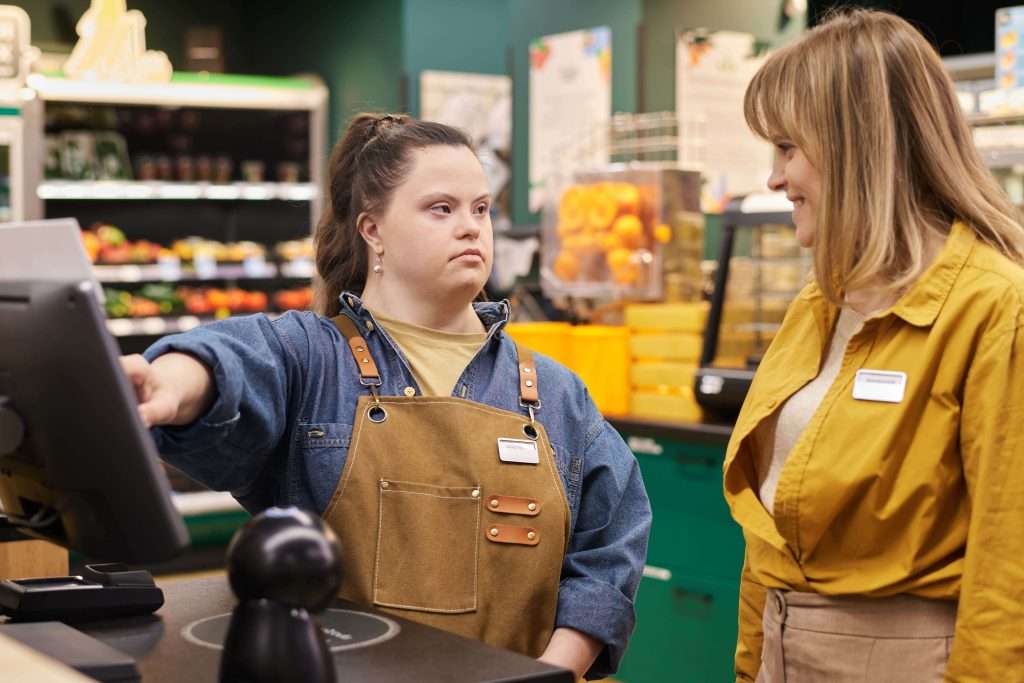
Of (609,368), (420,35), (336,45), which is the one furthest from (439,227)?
(336,45)

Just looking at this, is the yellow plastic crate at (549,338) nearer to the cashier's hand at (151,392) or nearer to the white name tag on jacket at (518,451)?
the white name tag on jacket at (518,451)

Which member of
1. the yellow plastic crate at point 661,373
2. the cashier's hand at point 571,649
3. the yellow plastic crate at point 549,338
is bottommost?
the yellow plastic crate at point 661,373

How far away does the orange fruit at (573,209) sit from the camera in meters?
4.97

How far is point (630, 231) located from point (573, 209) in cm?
30

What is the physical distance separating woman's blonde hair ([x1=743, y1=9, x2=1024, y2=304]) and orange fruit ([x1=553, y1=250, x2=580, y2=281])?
2.97m

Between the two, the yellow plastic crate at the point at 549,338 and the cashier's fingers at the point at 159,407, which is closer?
the cashier's fingers at the point at 159,407

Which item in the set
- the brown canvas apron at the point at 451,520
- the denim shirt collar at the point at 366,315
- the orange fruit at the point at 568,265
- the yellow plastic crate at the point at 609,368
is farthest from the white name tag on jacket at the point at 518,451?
the orange fruit at the point at 568,265

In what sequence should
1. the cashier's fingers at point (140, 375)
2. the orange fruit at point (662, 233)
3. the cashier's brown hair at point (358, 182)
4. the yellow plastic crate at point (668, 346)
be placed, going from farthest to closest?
the orange fruit at point (662, 233)
the yellow plastic crate at point (668, 346)
the cashier's brown hair at point (358, 182)
the cashier's fingers at point (140, 375)

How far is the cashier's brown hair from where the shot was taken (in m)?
2.09

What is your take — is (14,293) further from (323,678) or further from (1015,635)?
(1015,635)

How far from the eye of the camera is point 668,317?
4691mm

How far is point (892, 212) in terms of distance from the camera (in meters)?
1.97

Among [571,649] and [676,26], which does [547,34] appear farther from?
[571,649]

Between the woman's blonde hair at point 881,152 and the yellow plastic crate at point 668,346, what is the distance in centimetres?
260
